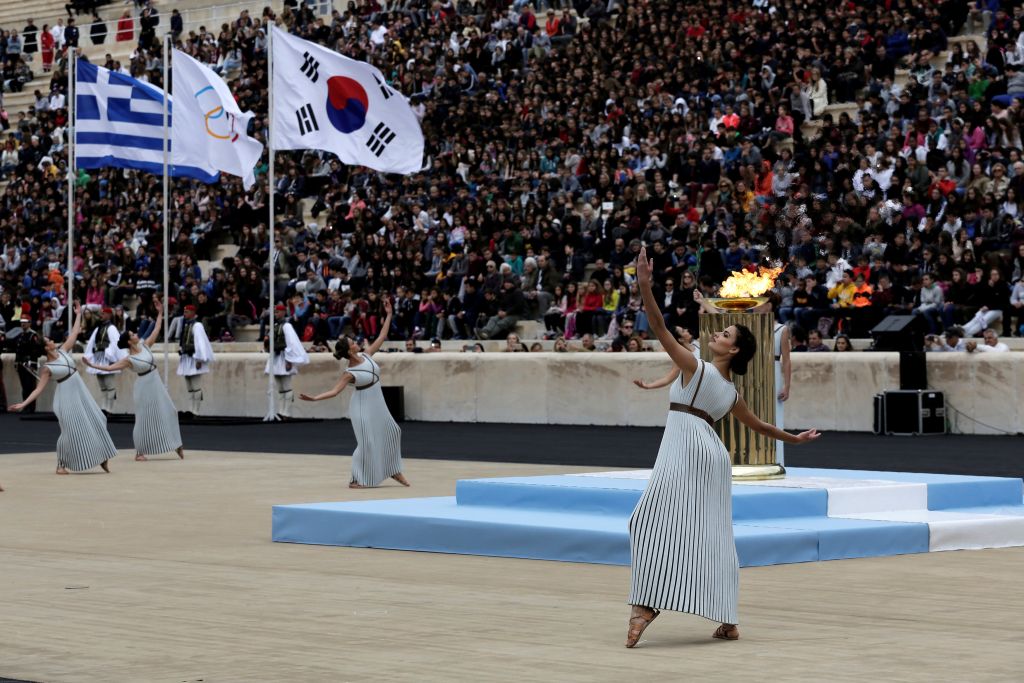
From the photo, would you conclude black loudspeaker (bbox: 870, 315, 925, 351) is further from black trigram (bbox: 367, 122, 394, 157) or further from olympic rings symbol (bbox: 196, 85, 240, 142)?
olympic rings symbol (bbox: 196, 85, 240, 142)

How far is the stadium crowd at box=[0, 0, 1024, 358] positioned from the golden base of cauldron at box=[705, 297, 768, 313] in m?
11.0

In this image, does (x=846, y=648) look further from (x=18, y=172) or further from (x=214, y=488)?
(x=18, y=172)

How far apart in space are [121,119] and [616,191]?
8578mm

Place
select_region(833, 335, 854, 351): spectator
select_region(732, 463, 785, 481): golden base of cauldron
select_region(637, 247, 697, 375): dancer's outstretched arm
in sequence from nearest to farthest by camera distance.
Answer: select_region(637, 247, 697, 375): dancer's outstretched arm → select_region(732, 463, 785, 481): golden base of cauldron → select_region(833, 335, 854, 351): spectator

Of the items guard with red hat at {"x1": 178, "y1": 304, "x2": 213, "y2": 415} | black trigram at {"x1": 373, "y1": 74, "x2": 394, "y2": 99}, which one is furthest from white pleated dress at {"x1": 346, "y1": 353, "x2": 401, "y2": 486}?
guard with red hat at {"x1": 178, "y1": 304, "x2": 213, "y2": 415}

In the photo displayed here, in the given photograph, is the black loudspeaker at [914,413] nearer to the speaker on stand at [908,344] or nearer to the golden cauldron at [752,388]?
the speaker on stand at [908,344]

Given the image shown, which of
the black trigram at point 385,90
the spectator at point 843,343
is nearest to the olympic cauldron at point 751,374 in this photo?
the spectator at point 843,343

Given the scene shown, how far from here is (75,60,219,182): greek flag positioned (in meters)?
31.4

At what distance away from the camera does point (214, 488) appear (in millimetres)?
18938

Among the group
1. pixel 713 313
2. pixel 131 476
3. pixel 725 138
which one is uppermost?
pixel 725 138

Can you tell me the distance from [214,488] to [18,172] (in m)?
31.3

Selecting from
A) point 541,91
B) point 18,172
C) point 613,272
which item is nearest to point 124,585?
point 613,272

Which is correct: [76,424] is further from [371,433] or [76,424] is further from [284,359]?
[284,359]

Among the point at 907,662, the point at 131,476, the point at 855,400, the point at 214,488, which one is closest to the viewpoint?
the point at 907,662
